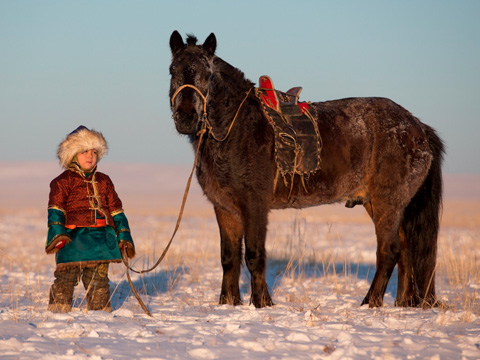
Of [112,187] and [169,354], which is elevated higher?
[112,187]

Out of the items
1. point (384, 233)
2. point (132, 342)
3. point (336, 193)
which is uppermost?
point (336, 193)

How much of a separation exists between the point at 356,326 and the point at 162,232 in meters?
14.8

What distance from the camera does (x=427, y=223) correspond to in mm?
7043

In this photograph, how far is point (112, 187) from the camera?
5723mm

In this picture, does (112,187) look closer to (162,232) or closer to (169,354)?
(169,354)

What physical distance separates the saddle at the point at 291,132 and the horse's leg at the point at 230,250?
35.6 inches

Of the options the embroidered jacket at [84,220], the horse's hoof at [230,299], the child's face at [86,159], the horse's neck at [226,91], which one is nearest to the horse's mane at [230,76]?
the horse's neck at [226,91]

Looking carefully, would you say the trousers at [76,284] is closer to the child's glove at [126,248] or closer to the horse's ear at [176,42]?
the child's glove at [126,248]

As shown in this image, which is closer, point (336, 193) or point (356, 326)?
point (356, 326)

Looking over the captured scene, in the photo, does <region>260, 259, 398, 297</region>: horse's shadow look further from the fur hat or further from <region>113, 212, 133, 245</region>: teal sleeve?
the fur hat

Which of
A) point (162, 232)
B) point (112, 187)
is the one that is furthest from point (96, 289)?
point (162, 232)

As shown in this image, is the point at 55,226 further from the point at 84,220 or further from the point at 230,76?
the point at 230,76

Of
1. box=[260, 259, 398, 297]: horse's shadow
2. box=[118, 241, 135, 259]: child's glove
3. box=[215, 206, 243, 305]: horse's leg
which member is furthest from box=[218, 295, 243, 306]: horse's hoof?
box=[260, 259, 398, 297]: horse's shadow

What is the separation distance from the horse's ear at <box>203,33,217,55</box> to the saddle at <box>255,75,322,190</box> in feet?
2.65
